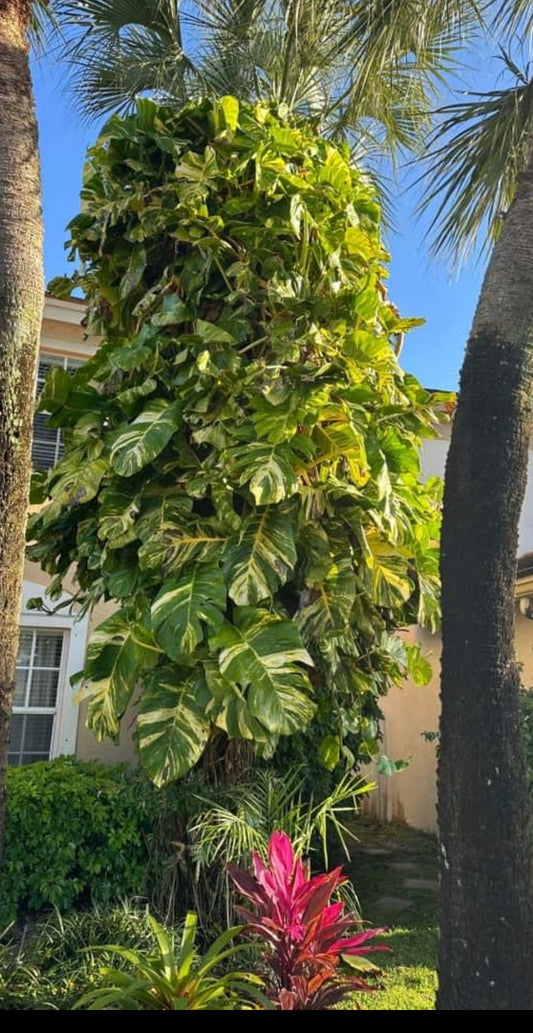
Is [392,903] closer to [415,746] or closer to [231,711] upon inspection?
[231,711]

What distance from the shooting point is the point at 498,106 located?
503 centimetres

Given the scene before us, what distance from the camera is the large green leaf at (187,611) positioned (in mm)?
3658

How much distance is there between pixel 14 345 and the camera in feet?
10.5

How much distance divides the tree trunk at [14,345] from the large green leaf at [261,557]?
1.15m

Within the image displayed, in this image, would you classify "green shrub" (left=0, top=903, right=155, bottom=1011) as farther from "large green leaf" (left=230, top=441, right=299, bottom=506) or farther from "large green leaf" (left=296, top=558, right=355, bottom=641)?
"large green leaf" (left=230, top=441, right=299, bottom=506)

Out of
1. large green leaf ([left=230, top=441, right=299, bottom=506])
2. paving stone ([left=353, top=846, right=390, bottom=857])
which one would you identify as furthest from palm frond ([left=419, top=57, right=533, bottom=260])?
Result: paving stone ([left=353, top=846, right=390, bottom=857])

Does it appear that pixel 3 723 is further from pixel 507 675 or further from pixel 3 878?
pixel 3 878

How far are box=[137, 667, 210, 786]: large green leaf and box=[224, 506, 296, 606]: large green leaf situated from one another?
57cm

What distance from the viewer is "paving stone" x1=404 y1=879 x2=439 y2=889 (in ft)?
21.7

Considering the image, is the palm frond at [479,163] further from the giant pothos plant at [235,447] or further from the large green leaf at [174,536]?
the large green leaf at [174,536]

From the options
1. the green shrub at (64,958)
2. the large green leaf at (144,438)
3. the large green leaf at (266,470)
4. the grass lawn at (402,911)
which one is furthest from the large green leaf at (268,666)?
the grass lawn at (402,911)

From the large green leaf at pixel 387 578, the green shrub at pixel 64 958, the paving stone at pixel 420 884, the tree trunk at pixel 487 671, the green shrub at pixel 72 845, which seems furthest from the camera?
the paving stone at pixel 420 884
